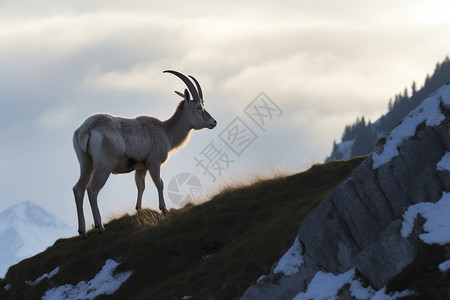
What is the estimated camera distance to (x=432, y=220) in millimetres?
13195

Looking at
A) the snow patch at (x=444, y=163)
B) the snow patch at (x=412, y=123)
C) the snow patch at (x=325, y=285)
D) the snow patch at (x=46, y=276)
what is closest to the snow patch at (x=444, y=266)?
the snow patch at (x=325, y=285)

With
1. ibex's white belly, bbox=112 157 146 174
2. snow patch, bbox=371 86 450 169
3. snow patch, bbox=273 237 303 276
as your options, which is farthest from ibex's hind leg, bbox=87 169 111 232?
snow patch, bbox=371 86 450 169

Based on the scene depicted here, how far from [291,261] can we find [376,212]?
2.45 m

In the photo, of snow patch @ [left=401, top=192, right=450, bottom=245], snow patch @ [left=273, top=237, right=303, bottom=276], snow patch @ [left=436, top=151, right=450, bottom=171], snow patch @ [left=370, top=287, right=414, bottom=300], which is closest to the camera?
snow patch @ [left=370, top=287, right=414, bottom=300]

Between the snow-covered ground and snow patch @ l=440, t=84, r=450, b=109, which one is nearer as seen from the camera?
the snow-covered ground

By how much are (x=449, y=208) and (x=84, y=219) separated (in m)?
13.9

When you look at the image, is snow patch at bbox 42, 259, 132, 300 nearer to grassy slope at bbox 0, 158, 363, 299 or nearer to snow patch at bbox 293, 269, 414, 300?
grassy slope at bbox 0, 158, 363, 299

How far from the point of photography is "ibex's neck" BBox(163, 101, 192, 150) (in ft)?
84.1

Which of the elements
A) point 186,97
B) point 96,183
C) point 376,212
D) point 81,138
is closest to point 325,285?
point 376,212

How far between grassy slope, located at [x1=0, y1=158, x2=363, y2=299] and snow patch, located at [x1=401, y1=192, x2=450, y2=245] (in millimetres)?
4361

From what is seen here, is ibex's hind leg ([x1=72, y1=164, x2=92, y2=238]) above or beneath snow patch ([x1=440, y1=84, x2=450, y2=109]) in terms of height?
above

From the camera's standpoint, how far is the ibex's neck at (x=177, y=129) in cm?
2564

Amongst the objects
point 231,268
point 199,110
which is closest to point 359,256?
point 231,268

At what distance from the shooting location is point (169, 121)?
25.8 meters
